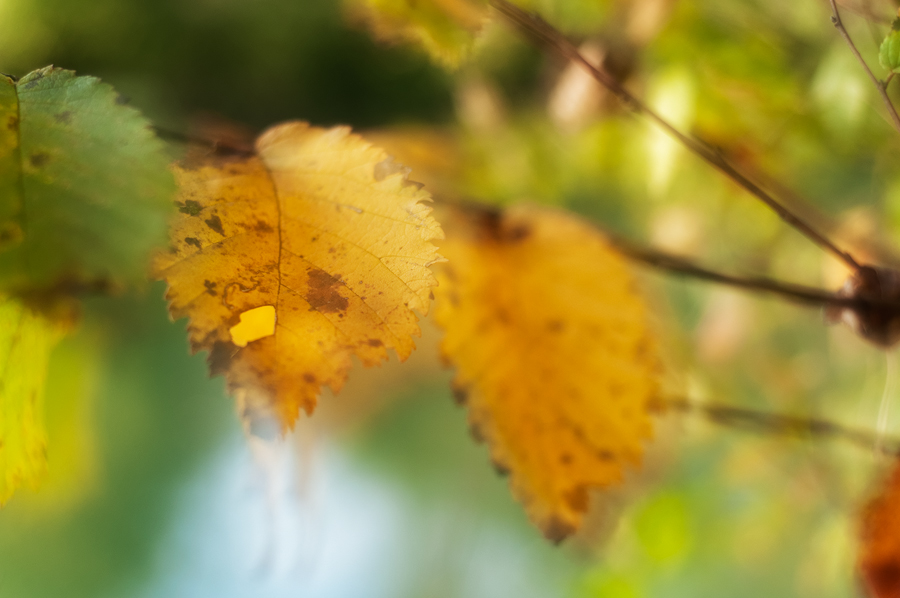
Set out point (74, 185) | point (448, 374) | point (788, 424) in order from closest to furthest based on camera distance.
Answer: point (74, 185) < point (788, 424) < point (448, 374)

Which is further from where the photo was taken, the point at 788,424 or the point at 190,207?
the point at 788,424

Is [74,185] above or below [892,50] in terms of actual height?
below

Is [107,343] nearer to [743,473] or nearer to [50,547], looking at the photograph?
[50,547]

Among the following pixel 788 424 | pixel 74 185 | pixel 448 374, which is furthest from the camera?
pixel 448 374

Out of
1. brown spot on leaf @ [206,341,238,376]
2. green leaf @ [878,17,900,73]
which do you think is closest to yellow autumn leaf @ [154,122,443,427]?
brown spot on leaf @ [206,341,238,376]

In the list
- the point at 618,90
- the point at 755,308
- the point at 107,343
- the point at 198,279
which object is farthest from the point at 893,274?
the point at 107,343

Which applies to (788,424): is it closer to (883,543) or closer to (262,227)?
(883,543)

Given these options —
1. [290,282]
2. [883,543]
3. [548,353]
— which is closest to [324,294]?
[290,282]
